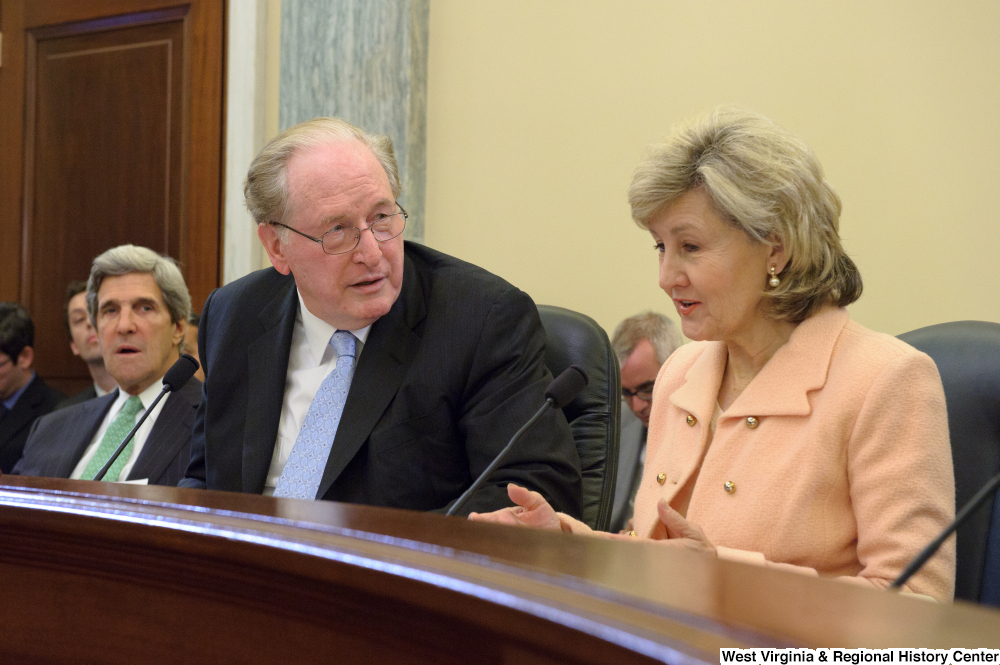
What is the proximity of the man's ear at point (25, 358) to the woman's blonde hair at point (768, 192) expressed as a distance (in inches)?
138

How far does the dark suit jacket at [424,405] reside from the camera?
1873 mm

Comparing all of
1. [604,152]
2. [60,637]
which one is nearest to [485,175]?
[604,152]

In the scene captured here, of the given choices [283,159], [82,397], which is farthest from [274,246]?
[82,397]

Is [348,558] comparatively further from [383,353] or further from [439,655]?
[383,353]

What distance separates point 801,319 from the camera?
5.33ft

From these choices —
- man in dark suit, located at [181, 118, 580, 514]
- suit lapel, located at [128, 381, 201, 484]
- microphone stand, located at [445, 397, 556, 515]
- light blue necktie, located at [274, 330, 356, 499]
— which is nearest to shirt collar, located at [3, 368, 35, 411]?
suit lapel, located at [128, 381, 201, 484]

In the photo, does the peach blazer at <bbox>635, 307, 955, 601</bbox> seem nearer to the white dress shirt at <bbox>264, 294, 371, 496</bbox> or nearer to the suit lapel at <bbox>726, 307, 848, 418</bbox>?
the suit lapel at <bbox>726, 307, 848, 418</bbox>

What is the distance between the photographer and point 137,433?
2.89 m

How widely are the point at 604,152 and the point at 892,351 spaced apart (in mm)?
2212

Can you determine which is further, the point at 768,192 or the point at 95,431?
the point at 95,431

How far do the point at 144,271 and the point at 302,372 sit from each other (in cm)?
131

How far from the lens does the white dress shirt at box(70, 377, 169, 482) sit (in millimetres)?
2826

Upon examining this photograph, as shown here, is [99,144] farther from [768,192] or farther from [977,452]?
[977,452]

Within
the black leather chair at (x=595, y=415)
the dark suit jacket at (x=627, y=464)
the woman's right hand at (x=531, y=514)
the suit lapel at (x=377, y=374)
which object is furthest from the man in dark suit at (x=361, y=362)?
the dark suit jacket at (x=627, y=464)
